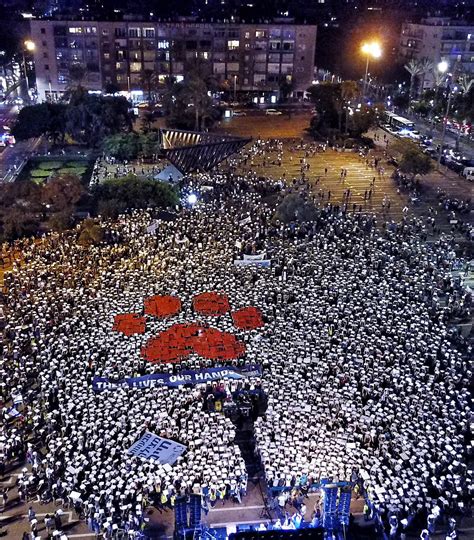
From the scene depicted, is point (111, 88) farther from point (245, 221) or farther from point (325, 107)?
point (245, 221)

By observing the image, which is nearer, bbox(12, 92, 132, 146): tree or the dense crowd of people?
the dense crowd of people

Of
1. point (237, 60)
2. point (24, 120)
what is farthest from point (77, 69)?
point (237, 60)

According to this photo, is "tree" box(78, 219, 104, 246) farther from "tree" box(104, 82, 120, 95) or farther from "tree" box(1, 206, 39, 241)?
"tree" box(104, 82, 120, 95)

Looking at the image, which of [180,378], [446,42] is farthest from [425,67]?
[180,378]

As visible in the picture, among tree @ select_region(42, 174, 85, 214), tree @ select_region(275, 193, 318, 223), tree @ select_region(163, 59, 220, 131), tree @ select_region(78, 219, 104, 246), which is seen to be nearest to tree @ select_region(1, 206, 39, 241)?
tree @ select_region(42, 174, 85, 214)

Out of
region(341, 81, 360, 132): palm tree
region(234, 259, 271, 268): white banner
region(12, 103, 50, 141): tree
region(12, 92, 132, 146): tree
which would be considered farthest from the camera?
region(341, 81, 360, 132): palm tree

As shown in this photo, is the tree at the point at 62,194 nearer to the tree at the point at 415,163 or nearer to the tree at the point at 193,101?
the tree at the point at 193,101

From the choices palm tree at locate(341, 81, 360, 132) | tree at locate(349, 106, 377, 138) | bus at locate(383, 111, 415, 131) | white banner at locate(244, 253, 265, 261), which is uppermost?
palm tree at locate(341, 81, 360, 132)

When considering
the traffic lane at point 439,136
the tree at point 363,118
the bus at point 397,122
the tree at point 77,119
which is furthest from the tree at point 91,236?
the bus at point 397,122
